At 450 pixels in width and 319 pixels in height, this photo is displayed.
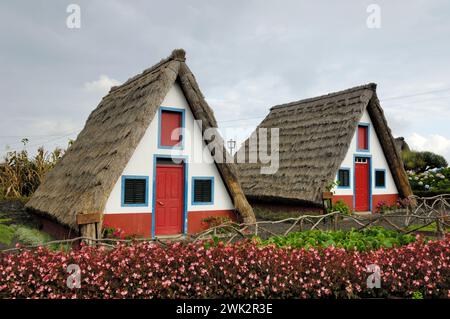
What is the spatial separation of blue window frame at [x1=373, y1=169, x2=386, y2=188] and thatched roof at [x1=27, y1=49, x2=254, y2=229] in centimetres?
835

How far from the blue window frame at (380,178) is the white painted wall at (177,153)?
27.9ft

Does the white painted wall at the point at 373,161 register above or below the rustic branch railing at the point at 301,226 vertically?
above

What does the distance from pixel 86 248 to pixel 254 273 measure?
2519mm

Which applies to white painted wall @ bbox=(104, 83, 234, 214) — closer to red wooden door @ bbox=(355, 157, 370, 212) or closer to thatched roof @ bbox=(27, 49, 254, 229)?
thatched roof @ bbox=(27, 49, 254, 229)

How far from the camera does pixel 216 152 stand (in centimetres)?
1124

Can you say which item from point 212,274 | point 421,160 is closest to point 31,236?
point 212,274

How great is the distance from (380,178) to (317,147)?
12.0 ft

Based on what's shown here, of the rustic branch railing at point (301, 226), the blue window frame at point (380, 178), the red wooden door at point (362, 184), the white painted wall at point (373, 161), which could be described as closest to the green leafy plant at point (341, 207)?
the rustic branch railing at point (301, 226)

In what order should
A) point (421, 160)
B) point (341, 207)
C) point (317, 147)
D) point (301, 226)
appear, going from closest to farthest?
1. point (301, 226)
2. point (341, 207)
3. point (317, 147)
4. point (421, 160)

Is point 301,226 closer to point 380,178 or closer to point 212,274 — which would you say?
point 212,274

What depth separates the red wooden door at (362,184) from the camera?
648 inches

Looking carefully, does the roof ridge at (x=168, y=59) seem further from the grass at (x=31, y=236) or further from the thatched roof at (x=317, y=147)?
the thatched roof at (x=317, y=147)

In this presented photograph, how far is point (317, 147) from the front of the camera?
16.0 m
